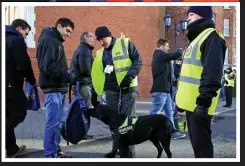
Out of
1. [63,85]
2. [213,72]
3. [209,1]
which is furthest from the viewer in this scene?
[63,85]

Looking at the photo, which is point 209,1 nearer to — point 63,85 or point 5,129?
point 63,85

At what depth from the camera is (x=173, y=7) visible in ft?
13.8

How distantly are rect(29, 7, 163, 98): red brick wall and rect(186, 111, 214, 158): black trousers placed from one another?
1.46 metres

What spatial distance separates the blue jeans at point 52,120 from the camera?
4254 mm

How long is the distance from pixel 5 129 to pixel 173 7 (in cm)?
235

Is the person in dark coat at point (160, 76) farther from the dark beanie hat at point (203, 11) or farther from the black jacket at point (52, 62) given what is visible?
the dark beanie hat at point (203, 11)

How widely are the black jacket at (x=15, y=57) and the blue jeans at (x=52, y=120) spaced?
→ 39cm

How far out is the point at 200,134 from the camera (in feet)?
11.1

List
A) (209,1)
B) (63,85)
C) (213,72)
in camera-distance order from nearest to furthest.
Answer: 1. (213,72)
2. (209,1)
3. (63,85)

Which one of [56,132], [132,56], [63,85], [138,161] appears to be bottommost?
[138,161]

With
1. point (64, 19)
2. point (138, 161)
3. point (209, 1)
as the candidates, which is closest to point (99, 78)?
point (64, 19)

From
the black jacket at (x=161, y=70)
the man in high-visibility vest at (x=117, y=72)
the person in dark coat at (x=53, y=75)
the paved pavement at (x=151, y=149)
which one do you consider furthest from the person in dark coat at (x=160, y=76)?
the person in dark coat at (x=53, y=75)

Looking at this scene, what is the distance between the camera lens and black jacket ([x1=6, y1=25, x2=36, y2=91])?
419 cm

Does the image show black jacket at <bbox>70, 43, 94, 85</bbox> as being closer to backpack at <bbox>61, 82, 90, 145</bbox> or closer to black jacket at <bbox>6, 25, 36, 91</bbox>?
backpack at <bbox>61, 82, 90, 145</bbox>
